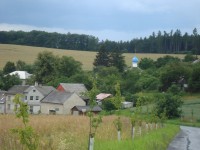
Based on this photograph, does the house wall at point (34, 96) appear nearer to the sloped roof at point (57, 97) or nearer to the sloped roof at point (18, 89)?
the sloped roof at point (18, 89)

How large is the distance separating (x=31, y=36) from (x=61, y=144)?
179m

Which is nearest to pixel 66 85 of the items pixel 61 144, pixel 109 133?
pixel 109 133

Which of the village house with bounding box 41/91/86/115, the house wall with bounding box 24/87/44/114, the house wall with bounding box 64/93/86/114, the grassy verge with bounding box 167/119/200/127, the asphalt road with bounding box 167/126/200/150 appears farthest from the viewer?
the house wall with bounding box 24/87/44/114

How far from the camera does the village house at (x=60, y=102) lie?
241 feet

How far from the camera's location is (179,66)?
101m

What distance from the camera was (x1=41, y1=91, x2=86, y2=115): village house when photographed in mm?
73344

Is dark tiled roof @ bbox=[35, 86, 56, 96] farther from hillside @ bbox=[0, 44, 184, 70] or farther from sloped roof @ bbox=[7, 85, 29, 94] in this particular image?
hillside @ bbox=[0, 44, 184, 70]

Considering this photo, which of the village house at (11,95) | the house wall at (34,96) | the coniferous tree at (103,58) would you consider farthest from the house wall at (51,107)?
the coniferous tree at (103,58)

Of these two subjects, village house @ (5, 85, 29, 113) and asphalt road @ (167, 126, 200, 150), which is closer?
asphalt road @ (167, 126, 200, 150)

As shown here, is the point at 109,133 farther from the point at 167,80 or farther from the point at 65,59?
the point at 65,59

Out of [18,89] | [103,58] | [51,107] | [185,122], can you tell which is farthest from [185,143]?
[103,58]

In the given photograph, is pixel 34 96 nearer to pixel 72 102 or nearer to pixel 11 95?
pixel 11 95

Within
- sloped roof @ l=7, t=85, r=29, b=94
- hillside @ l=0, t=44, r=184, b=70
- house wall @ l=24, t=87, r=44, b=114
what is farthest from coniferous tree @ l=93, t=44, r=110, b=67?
house wall @ l=24, t=87, r=44, b=114

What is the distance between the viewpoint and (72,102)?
74625mm
